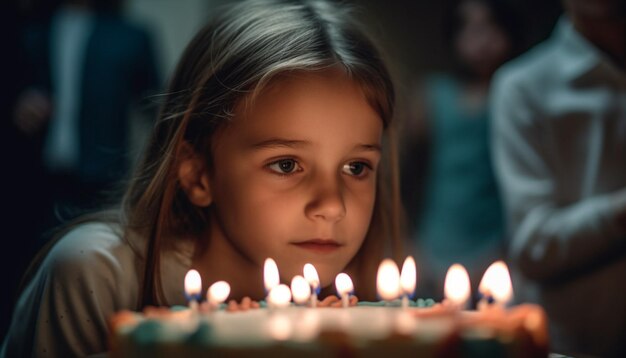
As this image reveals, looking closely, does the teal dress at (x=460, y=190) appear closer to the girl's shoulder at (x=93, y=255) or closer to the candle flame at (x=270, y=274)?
the girl's shoulder at (x=93, y=255)

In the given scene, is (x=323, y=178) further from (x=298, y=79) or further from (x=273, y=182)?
(x=298, y=79)

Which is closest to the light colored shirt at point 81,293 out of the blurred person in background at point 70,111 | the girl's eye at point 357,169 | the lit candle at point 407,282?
the girl's eye at point 357,169

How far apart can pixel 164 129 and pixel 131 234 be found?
0.82 feet

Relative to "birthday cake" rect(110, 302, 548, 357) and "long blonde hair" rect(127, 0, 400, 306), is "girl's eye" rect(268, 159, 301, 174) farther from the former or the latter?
"birthday cake" rect(110, 302, 548, 357)

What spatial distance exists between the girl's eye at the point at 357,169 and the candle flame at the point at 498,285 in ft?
1.75

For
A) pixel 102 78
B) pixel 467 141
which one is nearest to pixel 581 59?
pixel 467 141

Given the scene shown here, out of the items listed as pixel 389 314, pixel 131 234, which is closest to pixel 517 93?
pixel 131 234

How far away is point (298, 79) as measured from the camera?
57.4 inches

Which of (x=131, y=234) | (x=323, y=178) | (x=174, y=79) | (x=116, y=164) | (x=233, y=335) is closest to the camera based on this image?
(x=233, y=335)

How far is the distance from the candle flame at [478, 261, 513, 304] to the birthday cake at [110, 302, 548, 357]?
27 millimetres

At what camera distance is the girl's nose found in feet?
4.47

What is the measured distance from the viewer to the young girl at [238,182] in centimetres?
140

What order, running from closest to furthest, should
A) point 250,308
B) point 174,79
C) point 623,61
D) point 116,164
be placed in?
point 250,308 → point 174,79 → point 623,61 → point 116,164

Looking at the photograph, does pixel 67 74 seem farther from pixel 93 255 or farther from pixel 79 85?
pixel 93 255
